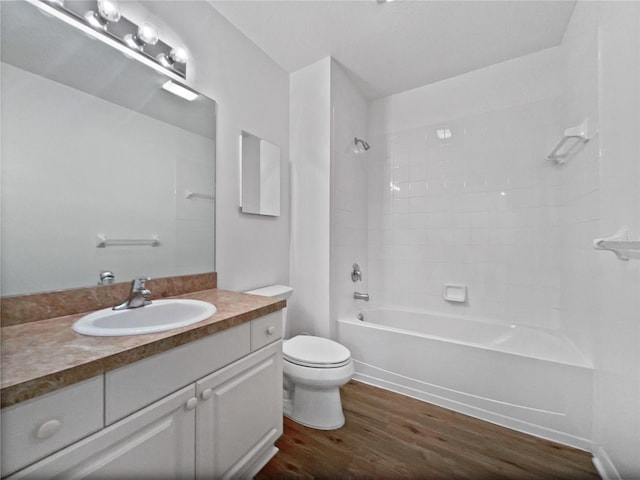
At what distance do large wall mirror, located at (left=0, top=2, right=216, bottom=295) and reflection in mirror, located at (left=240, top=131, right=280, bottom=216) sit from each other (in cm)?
36

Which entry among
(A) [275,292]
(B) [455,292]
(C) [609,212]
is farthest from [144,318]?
(B) [455,292]

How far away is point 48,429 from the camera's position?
23.6 inches

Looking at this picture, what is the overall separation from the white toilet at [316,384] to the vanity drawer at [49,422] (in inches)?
40.3

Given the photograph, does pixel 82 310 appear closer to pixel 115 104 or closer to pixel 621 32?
pixel 115 104

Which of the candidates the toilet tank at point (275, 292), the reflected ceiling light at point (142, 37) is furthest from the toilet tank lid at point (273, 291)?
the reflected ceiling light at point (142, 37)

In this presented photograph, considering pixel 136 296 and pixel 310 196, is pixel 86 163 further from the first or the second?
pixel 310 196


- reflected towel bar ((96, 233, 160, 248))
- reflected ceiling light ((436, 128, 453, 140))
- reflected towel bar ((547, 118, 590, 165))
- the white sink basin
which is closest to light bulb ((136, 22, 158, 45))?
reflected towel bar ((96, 233, 160, 248))

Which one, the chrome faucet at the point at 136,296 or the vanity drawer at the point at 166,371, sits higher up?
the chrome faucet at the point at 136,296

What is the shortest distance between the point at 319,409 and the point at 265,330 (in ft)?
2.26

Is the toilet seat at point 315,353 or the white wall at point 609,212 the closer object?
the white wall at point 609,212

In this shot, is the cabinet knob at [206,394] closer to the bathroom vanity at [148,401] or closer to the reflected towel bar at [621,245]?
the bathroom vanity at [148,401]

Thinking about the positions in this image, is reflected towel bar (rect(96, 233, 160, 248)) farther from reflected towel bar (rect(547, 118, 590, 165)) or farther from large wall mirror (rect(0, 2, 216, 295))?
reflected towel bar (rect(547, 118, 590, 165))

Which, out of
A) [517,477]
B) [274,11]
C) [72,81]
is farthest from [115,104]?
[517,477]

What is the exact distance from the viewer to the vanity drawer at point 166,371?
28.7 inches
